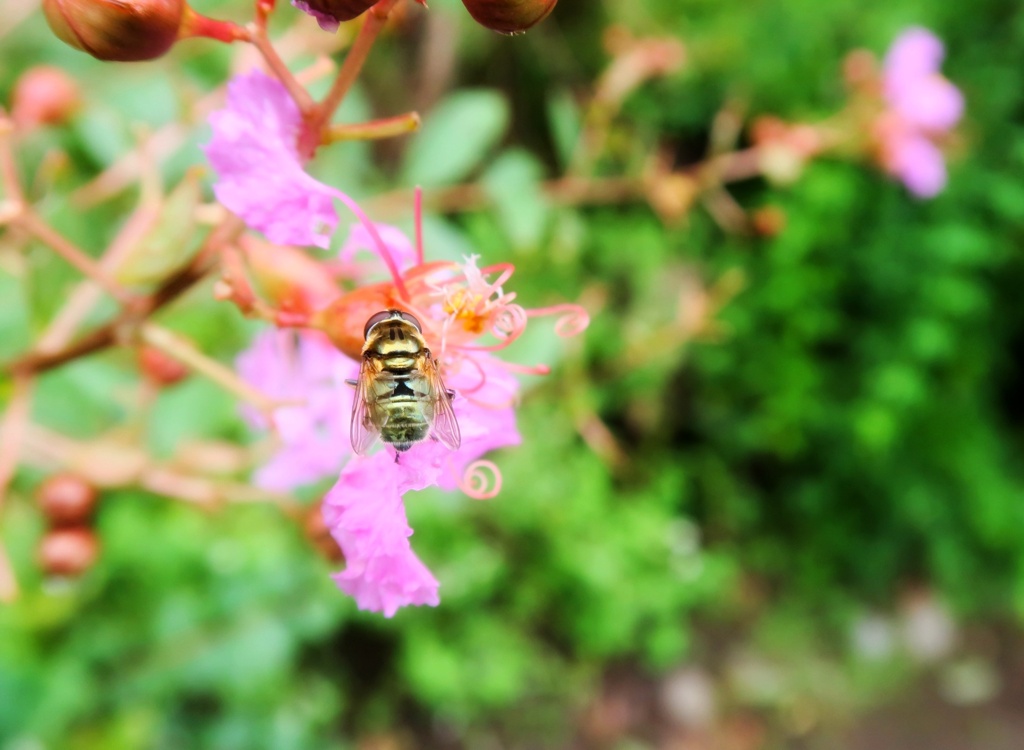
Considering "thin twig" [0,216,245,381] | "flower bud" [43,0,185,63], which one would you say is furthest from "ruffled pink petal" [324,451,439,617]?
"flower bud" [43,0,185,63]

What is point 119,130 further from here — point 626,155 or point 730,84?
point 730,84

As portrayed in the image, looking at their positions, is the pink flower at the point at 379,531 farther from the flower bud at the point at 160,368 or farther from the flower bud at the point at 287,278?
the flower bud at the point at 160,368

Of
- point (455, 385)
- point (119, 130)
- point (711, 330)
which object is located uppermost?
point (711, 330)

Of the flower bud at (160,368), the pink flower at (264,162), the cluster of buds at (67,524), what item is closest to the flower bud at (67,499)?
the cluster of buds at (67,524)

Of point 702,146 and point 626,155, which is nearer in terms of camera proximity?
point 626,155

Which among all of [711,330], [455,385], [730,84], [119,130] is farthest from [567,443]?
[455,385]
